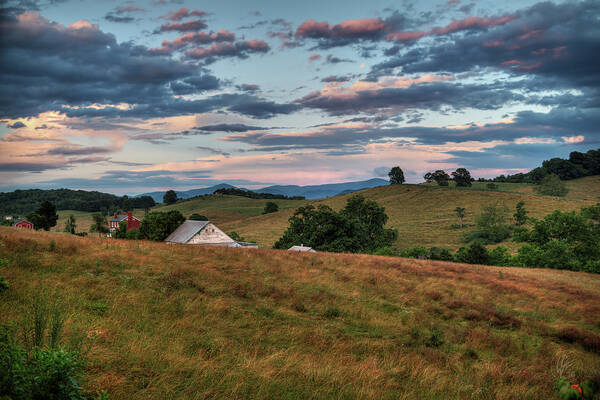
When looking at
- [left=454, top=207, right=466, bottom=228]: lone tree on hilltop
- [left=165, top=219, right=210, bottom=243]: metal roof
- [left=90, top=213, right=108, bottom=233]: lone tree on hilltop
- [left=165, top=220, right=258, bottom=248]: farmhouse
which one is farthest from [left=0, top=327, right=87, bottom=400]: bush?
[left=90, top=213, right=108, bottom=233]: lone tree on hilltop

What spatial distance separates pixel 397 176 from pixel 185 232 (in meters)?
134

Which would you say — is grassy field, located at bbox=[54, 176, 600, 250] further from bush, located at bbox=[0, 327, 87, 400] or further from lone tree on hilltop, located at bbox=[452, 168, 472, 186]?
bush, located at bbox=[0, 327, 87, 400]

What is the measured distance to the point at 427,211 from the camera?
121m

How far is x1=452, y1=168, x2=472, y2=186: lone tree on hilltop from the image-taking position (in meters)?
154

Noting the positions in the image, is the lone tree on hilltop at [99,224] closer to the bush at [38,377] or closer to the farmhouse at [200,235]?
the farmhouse at [200,235]

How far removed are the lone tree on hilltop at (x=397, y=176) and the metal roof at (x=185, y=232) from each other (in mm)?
128963

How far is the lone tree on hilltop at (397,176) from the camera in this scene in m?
170

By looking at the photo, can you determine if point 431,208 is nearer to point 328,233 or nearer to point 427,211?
point 427,211

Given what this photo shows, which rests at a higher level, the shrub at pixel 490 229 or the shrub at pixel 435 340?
the shrub at pixel 435 340

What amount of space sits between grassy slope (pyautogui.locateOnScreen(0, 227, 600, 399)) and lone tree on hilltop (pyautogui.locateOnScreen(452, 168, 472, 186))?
14669cm

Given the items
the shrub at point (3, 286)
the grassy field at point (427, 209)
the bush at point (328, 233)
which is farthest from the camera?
the grassy field at point (427, 209)

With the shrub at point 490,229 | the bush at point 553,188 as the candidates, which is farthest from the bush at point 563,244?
the bush at point 553,188

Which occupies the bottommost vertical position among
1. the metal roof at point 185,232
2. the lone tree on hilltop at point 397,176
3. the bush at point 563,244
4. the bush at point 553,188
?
the bush at point 563,244

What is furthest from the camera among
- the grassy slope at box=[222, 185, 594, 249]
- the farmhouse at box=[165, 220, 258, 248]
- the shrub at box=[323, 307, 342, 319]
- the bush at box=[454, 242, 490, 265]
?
the grassy slope at box=[222, 185, 594, 249]
